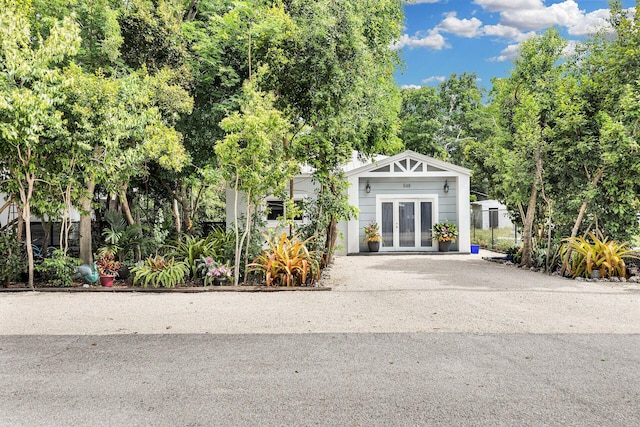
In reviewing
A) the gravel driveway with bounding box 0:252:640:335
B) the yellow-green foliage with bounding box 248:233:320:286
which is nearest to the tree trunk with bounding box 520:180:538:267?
the gravel driveway with bounding box 0:252:640:335

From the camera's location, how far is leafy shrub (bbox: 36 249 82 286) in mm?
7902

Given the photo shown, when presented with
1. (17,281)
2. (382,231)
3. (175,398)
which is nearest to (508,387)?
(175,398)

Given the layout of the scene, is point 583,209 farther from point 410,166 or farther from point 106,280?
point 106,280

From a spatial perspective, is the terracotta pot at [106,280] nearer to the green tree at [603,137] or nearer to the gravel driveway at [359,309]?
the gravel driveway at [359,309]

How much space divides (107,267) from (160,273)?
1106 millimetres

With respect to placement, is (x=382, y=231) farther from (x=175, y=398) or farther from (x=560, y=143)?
(x=175, y=398)

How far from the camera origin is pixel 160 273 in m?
8.04

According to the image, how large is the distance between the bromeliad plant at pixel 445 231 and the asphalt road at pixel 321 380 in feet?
33.7

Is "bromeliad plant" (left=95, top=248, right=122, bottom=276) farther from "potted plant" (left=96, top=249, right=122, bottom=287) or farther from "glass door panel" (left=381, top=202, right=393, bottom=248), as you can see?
"glass door panel" (left=381, top=202, right=393, bottom=248)

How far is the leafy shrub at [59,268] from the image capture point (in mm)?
7902

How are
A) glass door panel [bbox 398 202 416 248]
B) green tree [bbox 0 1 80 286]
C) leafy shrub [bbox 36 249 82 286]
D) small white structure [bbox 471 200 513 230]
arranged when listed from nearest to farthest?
green tree [bbox 0 1 80 286] < leafy shrub [bbox 36 249 82 286] < glass door panel [bbox 398 202 416 248] < small white structure [bbox 471 200 513 230]

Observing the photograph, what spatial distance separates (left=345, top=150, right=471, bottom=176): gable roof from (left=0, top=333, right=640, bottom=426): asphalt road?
1057cm

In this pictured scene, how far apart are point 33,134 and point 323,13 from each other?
5.20m

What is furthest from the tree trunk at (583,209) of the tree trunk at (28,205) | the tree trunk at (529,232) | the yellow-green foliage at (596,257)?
the tree trunk at (28,205)
